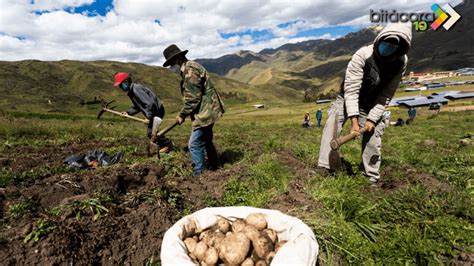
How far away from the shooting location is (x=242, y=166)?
5133 mm

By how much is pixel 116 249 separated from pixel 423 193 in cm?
382

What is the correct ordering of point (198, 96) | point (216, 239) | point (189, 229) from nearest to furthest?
point (216, 239), point (189, 229), point (198, 96)

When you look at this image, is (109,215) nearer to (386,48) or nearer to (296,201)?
(296,201)

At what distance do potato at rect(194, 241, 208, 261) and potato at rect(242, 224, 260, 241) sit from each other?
1.30 ft

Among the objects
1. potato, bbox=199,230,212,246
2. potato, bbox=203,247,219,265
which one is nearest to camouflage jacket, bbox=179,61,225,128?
potato, bbox=199,230,212,246

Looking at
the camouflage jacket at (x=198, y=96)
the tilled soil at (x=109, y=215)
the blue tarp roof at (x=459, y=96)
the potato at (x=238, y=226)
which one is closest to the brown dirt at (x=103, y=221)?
the tilled soil at (x=109, y=215)

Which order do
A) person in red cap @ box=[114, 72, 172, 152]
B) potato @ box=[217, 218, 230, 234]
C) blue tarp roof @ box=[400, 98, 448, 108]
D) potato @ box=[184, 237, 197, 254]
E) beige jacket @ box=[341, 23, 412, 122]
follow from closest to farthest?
potato @ box=[184, 237, 197, 254] < potato @ box=[217, 218, 230, 234] < beige jacket @ box=[341, 23, 412, 122] < person in red cap @ box=[114, 72, 172, 152] < blue tarp roof @ box=[400, 98, 448, 108]

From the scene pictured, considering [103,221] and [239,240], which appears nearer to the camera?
[239,240]

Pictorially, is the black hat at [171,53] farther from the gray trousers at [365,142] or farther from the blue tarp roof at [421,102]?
the blue tarp roof at [421,102]

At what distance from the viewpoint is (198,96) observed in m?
5.04

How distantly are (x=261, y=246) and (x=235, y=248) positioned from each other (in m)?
0.24

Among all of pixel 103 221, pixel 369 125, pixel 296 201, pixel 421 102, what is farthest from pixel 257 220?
pixel 421 102

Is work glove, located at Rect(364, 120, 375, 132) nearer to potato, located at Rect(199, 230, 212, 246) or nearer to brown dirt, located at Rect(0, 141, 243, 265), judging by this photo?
brown dirt, located at Rect(0, 141, 243, 265)

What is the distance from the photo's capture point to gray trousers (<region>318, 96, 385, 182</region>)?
14.0 ft
